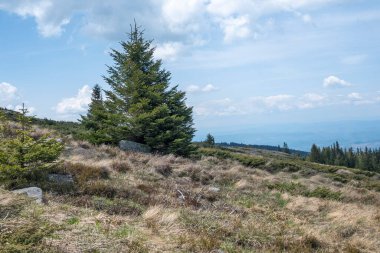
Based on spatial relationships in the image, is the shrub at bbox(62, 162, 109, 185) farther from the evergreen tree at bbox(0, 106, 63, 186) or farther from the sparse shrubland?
the evergreen tree at bbox(0, 106, 63, 186)

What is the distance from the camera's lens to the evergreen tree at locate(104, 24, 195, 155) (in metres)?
23.3

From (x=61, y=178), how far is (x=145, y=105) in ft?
43.0

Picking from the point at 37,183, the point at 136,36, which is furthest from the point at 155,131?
the point at 37,183

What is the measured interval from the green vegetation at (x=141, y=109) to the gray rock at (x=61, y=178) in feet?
39.1

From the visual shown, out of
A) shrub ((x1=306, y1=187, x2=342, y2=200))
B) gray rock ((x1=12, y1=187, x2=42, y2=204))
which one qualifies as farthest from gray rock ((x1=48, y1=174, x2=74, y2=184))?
shrub ((x1=306, y1=187, x2=342, y2=200))

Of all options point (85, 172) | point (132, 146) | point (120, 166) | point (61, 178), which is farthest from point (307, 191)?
point (61, 178)

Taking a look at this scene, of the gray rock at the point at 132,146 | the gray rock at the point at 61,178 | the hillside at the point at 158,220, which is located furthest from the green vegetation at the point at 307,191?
the gray rock at the point at 61,178

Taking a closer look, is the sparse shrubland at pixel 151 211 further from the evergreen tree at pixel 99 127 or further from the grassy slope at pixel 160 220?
the evergreen tree at pixel 99 127

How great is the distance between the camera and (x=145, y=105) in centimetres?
2358

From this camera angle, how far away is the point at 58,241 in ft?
17.7

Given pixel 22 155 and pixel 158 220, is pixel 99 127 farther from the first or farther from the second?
pixel 158 220

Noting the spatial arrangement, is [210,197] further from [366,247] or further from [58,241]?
[58,241]

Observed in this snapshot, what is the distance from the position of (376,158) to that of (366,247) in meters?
104

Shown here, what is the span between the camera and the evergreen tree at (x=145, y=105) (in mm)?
23328
